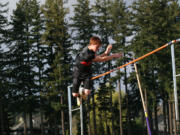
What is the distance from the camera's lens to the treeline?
90.2 feet

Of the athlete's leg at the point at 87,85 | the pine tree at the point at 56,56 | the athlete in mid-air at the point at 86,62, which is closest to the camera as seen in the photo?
the athlete in mid-air at the point at 86,62

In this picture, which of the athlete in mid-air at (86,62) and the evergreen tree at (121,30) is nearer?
the athlete in mid-air at (86,62)

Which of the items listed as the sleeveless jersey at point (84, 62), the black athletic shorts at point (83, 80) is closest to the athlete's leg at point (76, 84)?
the black athletic shorts at point (83, 80)

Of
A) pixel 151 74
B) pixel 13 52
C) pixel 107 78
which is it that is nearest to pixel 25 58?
pixel 13 52

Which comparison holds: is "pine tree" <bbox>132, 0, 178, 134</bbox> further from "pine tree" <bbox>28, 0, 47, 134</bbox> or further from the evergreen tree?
Result: "pine tree" <bbox>28, 0, 47, 134</bbox>

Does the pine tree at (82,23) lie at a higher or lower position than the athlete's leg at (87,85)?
higher

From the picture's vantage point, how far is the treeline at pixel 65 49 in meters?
27.5

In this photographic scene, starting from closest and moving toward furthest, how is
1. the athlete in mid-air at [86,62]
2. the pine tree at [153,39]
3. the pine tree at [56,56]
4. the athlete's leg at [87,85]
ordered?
the athlete in mid-air at [86,62] → the athlete's leg at [87,85] → the pine tree at [56,56] → the pine tree at [153,39]

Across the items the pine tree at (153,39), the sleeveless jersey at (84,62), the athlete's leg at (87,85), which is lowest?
the athlete's leg at (87,85)

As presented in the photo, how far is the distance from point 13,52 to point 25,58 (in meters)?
1.28

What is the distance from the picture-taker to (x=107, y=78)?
2950cm

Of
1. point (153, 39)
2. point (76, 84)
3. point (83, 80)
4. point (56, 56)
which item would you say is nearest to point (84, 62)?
point (83, 80)

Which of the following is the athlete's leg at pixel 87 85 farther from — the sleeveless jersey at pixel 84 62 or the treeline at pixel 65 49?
the treeline at pixel 65 49

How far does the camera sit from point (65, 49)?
92.5 ft
